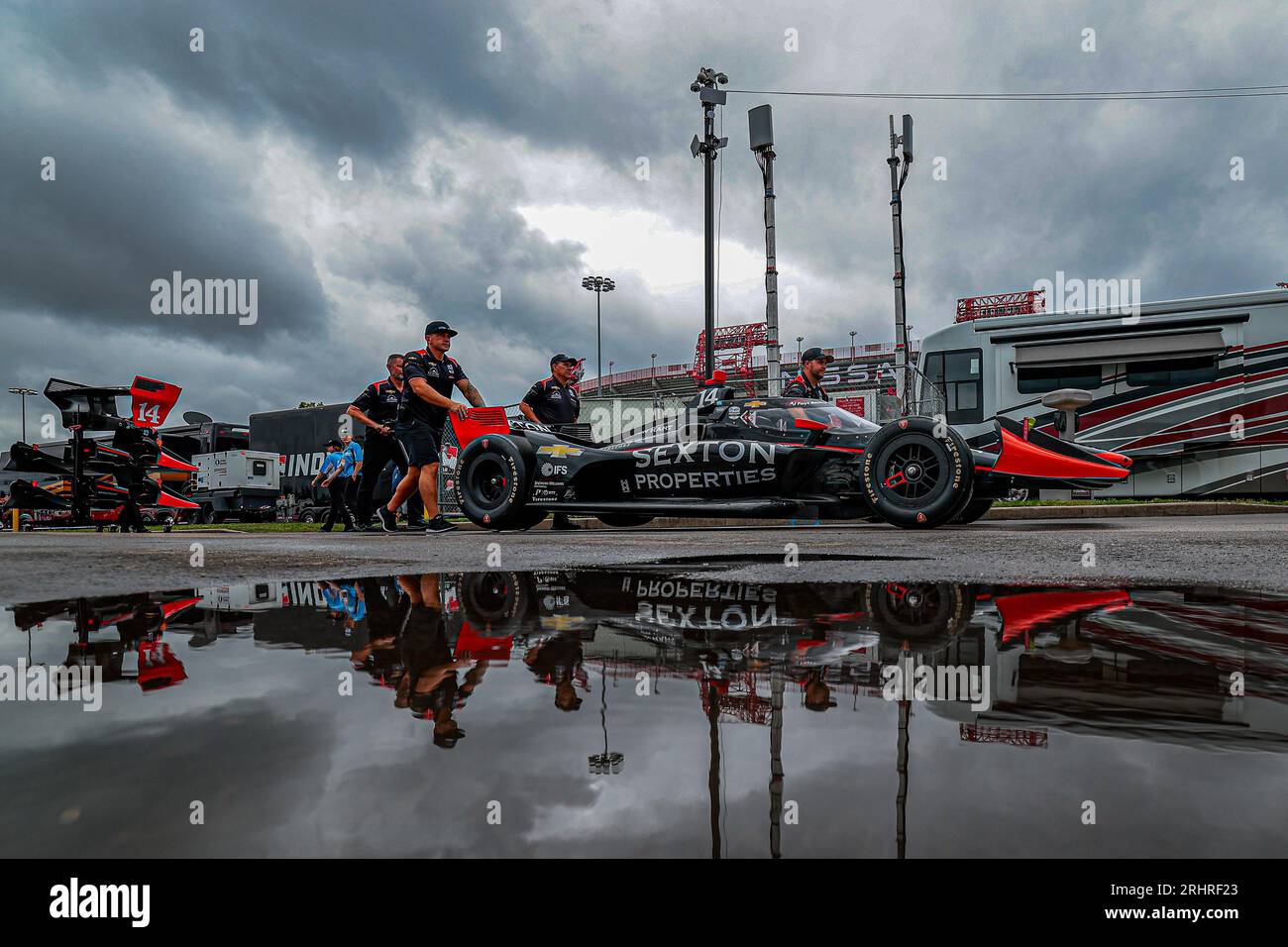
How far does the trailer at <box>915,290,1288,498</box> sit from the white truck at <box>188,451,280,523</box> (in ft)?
59.1

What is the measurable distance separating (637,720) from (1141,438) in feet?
55.5

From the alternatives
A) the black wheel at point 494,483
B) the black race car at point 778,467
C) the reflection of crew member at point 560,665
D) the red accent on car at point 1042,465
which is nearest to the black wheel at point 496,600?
the reflection of crew member at point 560,665

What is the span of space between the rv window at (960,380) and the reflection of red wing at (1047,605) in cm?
1419

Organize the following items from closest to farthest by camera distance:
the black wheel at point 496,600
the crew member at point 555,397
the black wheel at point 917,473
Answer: the black wheel at point 496,600, the black wheel at point 917,473, the crew member at point 555,397

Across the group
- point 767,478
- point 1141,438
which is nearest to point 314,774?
point 767,478

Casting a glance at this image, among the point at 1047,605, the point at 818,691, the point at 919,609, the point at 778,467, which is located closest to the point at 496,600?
the point at 919,609

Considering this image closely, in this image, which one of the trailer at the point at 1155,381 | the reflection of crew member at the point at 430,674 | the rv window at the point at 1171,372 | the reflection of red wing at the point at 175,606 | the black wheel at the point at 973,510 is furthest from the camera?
the rv window at the point at 1171,372

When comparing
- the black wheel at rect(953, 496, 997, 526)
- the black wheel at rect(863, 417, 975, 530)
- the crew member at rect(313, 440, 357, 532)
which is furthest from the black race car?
the crew member at rect(313, 440, 357, 532)

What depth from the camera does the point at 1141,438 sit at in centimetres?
1477

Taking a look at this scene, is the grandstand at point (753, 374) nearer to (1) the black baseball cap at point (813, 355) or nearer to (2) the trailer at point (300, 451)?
(2) the trailer at point (300, 451)

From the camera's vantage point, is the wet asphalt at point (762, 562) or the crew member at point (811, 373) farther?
the crew member at point (811, 373)

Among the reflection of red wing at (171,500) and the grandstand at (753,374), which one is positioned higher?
the grandstand at (753,374)

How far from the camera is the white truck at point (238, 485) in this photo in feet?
70.4
